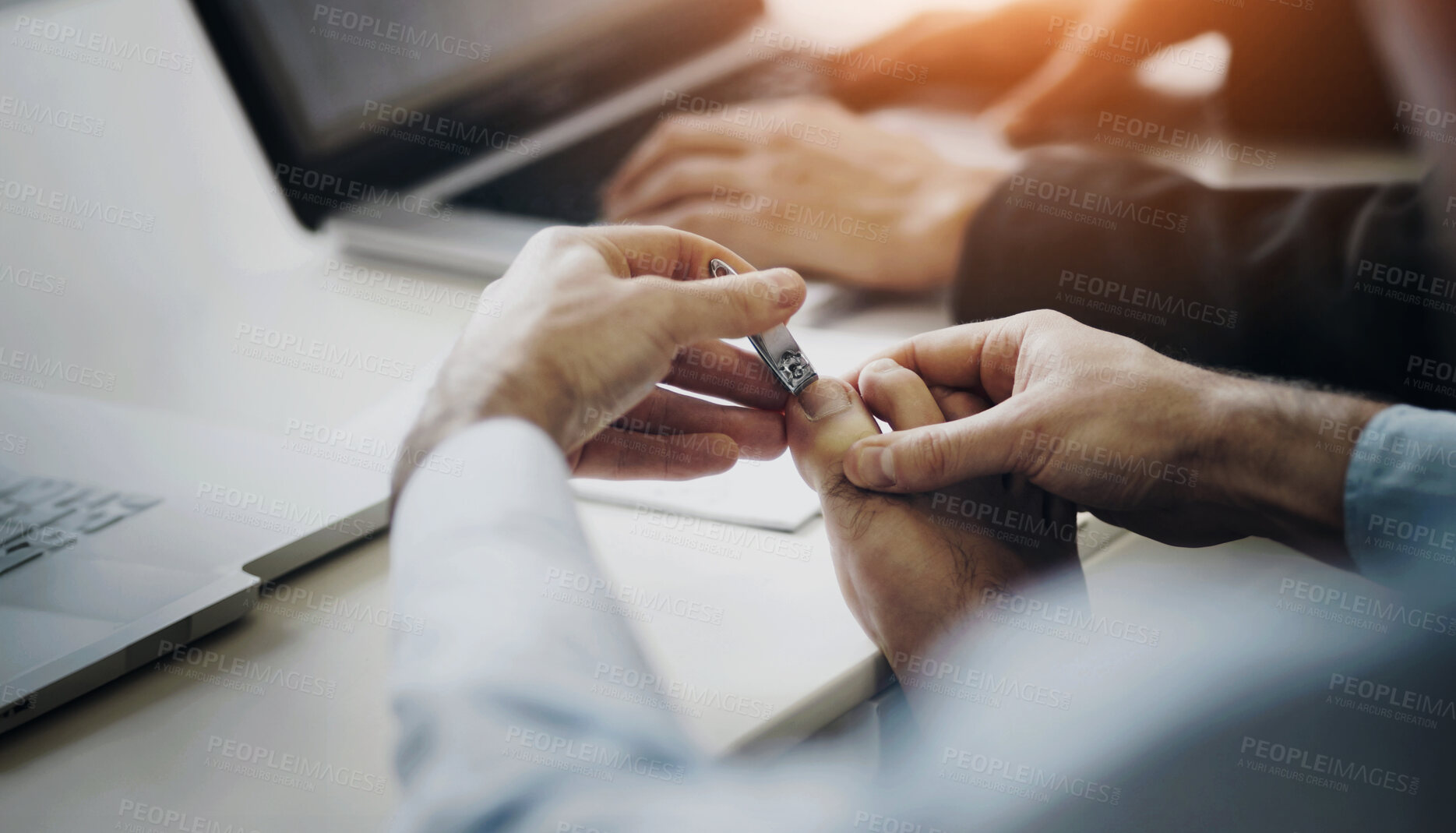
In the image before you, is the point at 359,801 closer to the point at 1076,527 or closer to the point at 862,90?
the point at 1076,527

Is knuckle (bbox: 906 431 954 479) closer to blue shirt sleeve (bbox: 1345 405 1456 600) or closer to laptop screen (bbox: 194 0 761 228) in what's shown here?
blue shirt sleeve (bbox: 1345 405 1456 600)

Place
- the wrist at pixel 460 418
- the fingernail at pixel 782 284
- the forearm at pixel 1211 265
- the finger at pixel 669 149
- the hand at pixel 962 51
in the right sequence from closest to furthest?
1. the wrist at pixel 460 418
2. the fingernail at pixel 782 284
3. the forearm at pixel 1211 265
4. the finger at pixel 669 149
5. the hand at pixel 962 51

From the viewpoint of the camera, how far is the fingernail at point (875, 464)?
0.61m

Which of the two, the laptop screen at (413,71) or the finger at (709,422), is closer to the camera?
the finger at (709,422)

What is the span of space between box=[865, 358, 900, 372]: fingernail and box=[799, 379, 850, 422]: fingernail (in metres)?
0.03

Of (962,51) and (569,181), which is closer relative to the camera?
(569,181)

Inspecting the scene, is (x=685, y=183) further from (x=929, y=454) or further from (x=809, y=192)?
(x=929, y=454)

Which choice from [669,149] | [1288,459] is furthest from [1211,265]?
[669,149]

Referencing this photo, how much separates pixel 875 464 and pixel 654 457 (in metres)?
0.17

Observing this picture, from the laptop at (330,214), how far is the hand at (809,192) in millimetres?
56

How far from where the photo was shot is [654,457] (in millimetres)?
682

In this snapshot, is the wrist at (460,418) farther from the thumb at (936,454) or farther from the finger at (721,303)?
the thumb at (936,454)

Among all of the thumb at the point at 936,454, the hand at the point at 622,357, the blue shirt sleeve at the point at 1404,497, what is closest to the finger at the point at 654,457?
the hand at the point at 622,357

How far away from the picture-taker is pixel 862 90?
1146 millimetres
